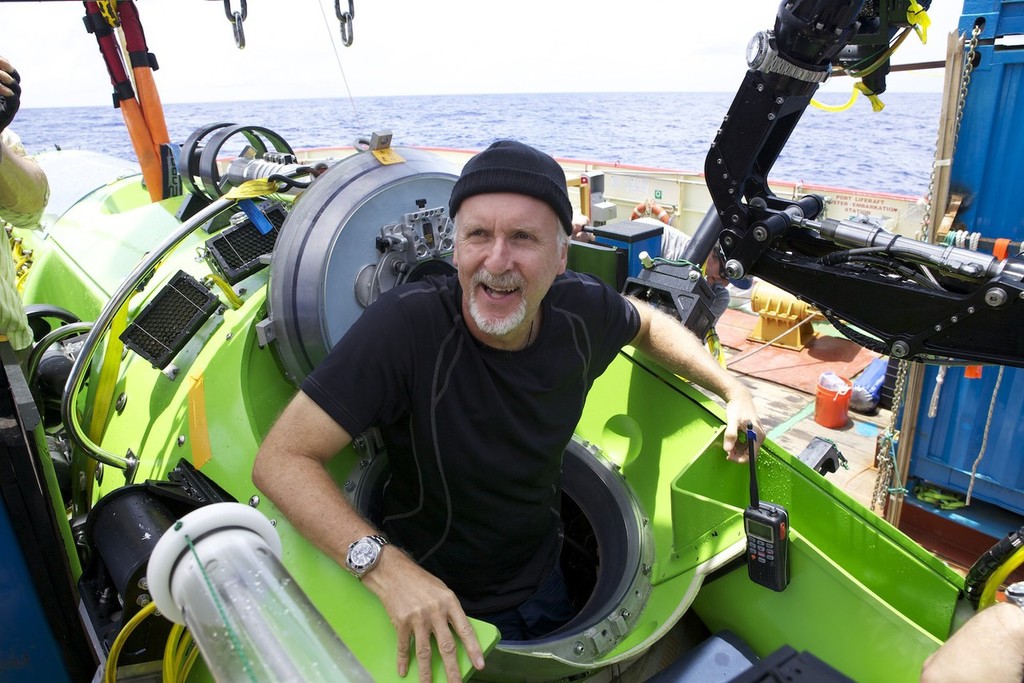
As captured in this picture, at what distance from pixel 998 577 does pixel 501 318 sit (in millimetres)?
1271

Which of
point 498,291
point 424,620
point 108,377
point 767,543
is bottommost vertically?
point 767,543

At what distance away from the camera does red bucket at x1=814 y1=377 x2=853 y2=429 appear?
4664 millimetres

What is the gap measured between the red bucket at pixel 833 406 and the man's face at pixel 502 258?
12.0 feet

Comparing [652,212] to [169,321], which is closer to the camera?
[169,321]

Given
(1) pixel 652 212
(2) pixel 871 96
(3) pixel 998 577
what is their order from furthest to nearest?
(1) pixel 652 212 < (2) pixel 871 96 < (3) pixel 998 577

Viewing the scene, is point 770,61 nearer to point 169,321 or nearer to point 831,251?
point 831,251

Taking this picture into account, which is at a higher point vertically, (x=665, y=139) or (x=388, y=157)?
(x=388, y=157)

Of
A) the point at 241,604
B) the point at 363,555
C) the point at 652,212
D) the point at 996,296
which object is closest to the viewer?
the point at 241,604

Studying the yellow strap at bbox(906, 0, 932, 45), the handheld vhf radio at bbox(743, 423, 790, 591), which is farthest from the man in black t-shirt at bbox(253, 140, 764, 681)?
the yellow strap at bbox(906, 0, 932, 45)

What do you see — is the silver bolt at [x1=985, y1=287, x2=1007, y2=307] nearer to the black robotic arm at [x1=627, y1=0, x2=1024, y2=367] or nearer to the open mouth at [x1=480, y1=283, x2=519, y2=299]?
the black robotic arm at [x1=627, y1=0, x2=1024, y2=367]

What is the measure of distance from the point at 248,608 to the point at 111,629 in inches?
41.8

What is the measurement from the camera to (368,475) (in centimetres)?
200

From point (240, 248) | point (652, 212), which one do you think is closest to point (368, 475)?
point (240, 248)

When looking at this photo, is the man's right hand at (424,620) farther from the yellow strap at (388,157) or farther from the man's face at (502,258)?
the yellow strap at (388,157)
